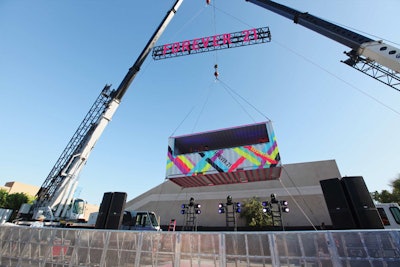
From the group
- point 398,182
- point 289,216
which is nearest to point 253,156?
point 289,216

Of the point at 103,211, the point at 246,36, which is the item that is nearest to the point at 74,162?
the point at 103,211

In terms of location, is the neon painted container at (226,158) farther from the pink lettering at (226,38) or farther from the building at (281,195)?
the pink lettering at (226,38)

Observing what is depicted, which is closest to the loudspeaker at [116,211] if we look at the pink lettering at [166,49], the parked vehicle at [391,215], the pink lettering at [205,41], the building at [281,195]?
the building at [281,195]

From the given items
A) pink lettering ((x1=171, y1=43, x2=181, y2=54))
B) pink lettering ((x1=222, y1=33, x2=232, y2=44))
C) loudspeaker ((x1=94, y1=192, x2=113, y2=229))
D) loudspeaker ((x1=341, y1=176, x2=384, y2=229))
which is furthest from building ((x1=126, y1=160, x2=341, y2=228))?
pink lettering ((x1=171, y1=43, x2=181, y2=54))

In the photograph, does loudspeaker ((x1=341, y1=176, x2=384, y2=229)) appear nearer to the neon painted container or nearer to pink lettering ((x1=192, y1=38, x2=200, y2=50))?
the neon painted container

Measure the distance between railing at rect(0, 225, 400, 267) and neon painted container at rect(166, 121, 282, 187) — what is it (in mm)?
6112

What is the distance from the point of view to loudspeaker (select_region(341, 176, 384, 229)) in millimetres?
4285

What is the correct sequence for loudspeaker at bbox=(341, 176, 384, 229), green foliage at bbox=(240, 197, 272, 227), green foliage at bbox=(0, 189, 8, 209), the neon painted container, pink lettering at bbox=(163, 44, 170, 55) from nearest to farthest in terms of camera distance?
loudspeaker at bbox=(341, 176, 384, 229) → the neon painted container → pink lettering at bbox=(163, 44, 170, 55) → green foliage at bbox=(240, 197, 272, 227) → green foliage at bbox=(0, 189, 8, 209)

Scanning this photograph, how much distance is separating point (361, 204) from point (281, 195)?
664 inches

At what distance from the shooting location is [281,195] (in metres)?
19.8

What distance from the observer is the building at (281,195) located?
18562 mm

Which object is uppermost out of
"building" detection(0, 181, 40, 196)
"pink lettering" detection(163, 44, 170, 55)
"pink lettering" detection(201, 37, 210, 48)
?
"pink lettering" detection(163, 44, 170, 55)

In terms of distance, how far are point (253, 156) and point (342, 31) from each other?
8.27 m

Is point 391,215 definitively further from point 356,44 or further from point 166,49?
point 166,49
